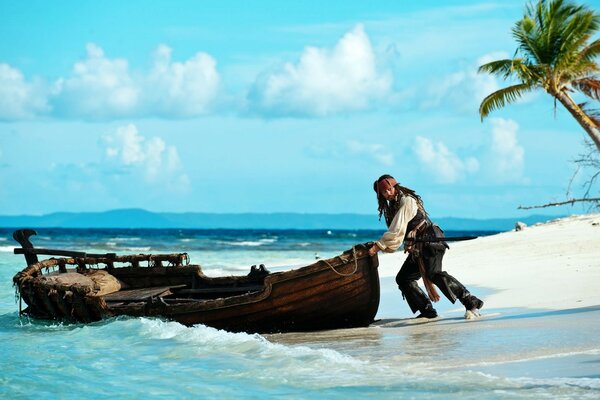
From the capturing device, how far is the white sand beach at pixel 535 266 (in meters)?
13.0

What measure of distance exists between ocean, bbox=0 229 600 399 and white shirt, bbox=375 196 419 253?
3.18 feet

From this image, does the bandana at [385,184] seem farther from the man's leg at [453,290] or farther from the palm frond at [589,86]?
the palm frond at [589,86]

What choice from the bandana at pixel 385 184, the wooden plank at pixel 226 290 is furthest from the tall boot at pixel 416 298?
the wooden plank at pixel 226 290

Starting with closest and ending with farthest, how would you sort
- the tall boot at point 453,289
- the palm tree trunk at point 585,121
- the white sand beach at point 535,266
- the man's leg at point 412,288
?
the tall boot at point 453,289, the man's leg at point 412,288, the white sand beach at point 535,266, the palm tree trunk at point 585,121

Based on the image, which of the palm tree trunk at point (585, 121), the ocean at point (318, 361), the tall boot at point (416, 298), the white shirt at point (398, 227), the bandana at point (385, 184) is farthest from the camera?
the palm tree trunk at point (585, 121)

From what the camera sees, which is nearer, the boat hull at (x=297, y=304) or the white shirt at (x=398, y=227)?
the white shirt at (x=398, y=227)

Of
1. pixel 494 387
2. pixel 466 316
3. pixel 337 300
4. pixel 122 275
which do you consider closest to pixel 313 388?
pixel 494 387

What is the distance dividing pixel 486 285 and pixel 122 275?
587 cm

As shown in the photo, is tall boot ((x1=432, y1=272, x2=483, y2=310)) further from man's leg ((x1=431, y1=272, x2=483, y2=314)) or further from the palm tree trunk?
the palm tree trunk

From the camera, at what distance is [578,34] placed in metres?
20.6

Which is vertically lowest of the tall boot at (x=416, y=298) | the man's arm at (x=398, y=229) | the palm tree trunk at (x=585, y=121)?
the tall boot at (x=416, y=298)

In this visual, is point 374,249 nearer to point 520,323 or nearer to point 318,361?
point 520,323

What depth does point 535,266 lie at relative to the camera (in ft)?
56.3

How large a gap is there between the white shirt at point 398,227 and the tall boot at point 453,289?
0.69m
